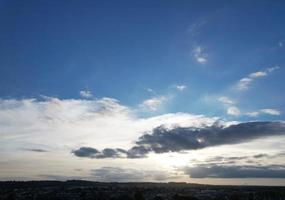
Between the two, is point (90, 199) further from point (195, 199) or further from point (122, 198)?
point (195, 199)

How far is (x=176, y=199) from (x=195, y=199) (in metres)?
9.25

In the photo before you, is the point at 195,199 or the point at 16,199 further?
the point at 195,199

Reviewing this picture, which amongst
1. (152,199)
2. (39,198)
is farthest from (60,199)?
(152,199)

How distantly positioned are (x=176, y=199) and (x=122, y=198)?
29204mm

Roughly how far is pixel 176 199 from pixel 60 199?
55.3m

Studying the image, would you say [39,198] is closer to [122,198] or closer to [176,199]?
[122,198]

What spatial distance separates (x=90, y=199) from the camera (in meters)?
188

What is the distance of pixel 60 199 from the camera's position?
186m

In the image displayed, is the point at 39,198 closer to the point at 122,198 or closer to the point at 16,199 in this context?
the point at 16,199

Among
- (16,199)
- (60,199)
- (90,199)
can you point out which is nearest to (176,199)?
(90,199)

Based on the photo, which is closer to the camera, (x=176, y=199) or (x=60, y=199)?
(x=60, y=199)

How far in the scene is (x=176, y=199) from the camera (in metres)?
199

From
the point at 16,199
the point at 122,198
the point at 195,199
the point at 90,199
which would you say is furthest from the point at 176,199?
the point at 16,199

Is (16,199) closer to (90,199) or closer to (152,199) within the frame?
(90,199)
